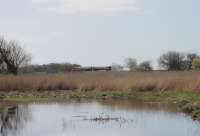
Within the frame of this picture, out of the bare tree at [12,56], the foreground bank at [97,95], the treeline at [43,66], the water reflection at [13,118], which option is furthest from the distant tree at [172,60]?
the water reflection at [13,118]

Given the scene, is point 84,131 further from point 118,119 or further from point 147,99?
point 147,99

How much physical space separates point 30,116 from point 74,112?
6.25 feet

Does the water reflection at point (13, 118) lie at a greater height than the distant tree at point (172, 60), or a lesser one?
lesser

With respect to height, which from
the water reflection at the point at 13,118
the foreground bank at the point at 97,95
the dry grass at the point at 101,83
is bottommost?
the water reflection at the point at 13,118

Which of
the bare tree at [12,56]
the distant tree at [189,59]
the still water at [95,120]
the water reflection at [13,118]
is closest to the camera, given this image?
the still water at [95,120]

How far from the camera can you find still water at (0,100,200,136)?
13578mm

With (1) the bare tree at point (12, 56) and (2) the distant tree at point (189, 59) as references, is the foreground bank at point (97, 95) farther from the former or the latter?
(2) the distant tree at point (189, 59)

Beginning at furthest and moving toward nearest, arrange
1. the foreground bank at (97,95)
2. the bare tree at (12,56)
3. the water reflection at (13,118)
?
1. the bare tree at (12,56)
2. the foreground bank at (97,95)
3. the water reflection at (13,118)

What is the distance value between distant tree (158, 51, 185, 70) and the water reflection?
59711 millimetres

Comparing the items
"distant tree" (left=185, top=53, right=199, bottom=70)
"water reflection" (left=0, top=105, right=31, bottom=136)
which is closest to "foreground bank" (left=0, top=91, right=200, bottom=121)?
"water reflection" (left=0, top=105, right=31, bottom=136)

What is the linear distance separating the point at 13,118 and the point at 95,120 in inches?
123

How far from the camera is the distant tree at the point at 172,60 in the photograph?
79569mm

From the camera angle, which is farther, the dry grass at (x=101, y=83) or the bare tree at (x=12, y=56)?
the bare tree at (x=12, y=56)

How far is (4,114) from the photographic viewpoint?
18734 mm
